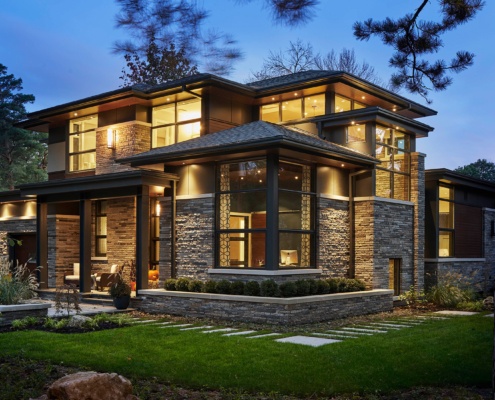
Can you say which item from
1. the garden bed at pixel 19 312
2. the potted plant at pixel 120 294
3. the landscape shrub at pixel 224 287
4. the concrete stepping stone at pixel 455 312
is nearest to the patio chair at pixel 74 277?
the potted plant at pixel 120 294

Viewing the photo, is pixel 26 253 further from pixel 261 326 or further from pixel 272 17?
pixel 272 17

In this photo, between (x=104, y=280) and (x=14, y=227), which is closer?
(x=104, y=280)

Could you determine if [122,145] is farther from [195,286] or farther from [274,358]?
[274,358]

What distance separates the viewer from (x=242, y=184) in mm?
14906

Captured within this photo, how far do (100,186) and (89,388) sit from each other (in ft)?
36.5

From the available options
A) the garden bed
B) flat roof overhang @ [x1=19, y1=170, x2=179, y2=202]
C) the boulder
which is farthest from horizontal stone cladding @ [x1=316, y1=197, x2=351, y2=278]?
the boulder

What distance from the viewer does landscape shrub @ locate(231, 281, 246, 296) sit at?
14.0 metres

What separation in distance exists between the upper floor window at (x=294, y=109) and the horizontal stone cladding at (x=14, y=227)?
9.18 meters

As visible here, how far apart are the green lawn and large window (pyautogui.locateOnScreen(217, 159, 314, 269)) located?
363 cm

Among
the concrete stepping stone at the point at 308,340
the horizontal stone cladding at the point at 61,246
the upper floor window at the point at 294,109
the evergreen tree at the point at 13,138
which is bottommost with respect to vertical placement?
the concrete stepping stone at the point at 308,340

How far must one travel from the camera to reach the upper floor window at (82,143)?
2022cm

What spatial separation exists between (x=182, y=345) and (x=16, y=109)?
28.7m

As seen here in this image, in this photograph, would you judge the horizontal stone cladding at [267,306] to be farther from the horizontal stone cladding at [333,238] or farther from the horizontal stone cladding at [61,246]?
the horizontal stone cladding at [61,246]

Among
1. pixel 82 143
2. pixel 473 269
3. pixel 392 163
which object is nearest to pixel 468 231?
pixel 473 269
